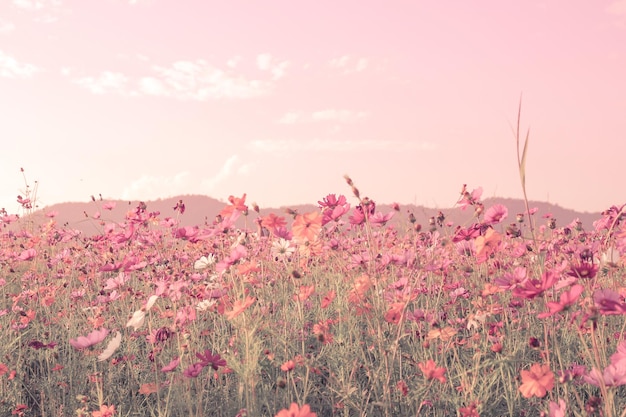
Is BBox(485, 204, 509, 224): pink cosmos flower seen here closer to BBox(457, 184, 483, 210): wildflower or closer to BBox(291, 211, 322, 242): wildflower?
BBox(457, 184, 483, 210): wildflower

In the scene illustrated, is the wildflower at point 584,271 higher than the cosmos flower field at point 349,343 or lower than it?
higher

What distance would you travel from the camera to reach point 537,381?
1738 millimetres

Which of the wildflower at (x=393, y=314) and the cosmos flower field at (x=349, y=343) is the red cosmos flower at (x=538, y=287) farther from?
the wildflower at (x=393, y=314)

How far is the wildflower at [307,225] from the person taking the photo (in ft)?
7.05

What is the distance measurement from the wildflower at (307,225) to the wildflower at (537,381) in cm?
88

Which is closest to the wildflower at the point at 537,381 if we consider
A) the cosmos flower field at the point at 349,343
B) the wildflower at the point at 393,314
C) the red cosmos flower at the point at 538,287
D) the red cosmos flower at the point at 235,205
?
the cosmos flower field at the point at 349,343

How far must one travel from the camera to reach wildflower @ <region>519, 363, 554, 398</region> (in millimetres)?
1719

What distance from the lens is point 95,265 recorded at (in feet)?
17.0

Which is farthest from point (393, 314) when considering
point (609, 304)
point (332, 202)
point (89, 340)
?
point (89, 340)

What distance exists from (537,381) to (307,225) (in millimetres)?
961

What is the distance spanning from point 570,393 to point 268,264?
2512mm

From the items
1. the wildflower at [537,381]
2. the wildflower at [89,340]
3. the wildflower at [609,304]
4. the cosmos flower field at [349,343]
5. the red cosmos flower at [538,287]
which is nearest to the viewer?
the wildflower at [609,304]

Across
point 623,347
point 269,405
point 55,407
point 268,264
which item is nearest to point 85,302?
point 268,264

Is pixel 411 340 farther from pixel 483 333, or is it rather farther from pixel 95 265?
pixel 95 265
